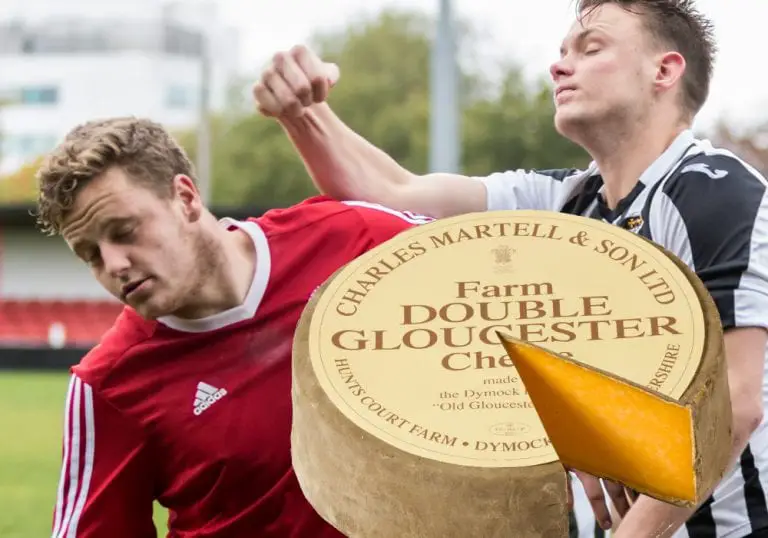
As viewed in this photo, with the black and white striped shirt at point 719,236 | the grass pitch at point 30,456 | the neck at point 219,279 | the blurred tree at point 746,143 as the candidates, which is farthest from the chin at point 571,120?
the blurred tree at point 746,143

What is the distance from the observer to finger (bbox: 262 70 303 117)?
7.41 feet

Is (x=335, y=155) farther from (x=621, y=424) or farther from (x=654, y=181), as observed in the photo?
(x=621, y=424)

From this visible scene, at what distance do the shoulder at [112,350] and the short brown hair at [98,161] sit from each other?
0.82 feet

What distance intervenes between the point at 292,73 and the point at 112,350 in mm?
697

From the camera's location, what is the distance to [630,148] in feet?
6.49

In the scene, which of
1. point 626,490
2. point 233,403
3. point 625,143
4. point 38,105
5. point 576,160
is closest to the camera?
point 626,490

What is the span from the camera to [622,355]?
1.47 m

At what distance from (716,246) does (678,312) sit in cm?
26

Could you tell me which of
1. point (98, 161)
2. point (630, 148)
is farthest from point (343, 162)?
point (630, 148)

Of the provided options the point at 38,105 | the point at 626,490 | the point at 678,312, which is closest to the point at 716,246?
the point at 678,312

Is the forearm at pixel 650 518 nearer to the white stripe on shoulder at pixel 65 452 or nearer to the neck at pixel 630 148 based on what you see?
the neck at pixel 630 148

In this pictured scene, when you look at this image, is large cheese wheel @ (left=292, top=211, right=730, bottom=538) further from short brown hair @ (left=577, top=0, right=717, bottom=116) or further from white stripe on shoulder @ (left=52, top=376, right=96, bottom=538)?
white stripe on shoulder @ (left=52, top=376, right=96, bottom=538)

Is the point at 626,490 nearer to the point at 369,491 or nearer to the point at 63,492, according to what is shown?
the point at 369,491

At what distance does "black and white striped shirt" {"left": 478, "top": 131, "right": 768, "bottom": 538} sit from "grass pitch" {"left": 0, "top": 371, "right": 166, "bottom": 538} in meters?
3.33
